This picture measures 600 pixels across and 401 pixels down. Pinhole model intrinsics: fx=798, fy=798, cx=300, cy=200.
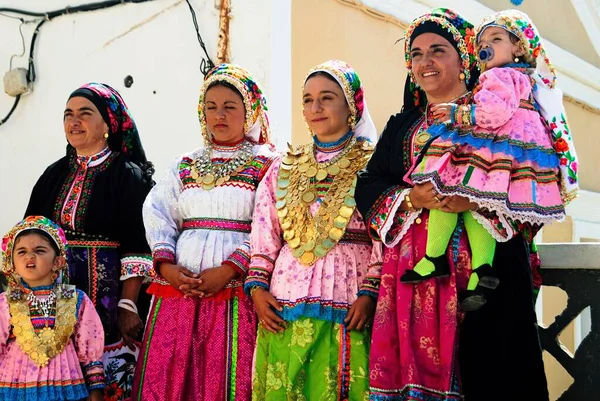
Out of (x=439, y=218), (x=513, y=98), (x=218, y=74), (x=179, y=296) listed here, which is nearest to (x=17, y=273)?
(x=179, y=296)

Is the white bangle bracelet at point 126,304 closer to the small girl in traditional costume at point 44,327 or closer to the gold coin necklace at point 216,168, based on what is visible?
the small girl in traditional costume at point 44,327

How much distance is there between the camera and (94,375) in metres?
4.05

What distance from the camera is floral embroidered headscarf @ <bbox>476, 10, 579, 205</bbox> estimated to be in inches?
130

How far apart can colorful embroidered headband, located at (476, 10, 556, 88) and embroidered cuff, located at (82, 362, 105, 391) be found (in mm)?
2522

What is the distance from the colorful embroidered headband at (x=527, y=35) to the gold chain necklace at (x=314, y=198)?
0.88 meters

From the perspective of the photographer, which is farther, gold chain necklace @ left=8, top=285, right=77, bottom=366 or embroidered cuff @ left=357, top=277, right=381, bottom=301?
gold chain necklace @ left=8, top=285, right=77, bottom=366

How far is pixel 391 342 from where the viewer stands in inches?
132

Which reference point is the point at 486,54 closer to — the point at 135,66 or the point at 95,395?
the point at 95,395

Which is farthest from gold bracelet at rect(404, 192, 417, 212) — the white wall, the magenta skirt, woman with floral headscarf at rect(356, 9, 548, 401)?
the white wall

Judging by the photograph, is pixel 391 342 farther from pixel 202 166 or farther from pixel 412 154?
pixel 202 166

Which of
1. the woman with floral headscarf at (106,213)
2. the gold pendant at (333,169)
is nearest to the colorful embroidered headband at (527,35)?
the gold pendant at (333,169)

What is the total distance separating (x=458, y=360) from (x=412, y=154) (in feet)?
3.02

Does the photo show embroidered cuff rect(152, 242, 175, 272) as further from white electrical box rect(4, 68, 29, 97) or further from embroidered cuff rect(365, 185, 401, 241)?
white electrical box rect(4, 68, 29, 97)

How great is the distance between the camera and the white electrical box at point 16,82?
743 centimetres
